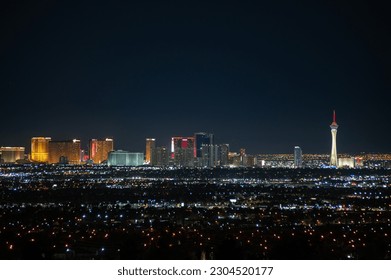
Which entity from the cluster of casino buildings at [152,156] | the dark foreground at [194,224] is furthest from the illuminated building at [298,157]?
the dark foreground at [194,224]

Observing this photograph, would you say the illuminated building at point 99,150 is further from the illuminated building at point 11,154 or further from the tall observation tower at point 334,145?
the tall observation tower at point 334,145

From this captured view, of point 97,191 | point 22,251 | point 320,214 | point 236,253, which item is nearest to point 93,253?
point 22,251

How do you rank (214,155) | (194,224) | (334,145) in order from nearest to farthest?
(194,224) < (334,145) < (214,155)

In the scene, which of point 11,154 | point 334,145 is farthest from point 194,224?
point 11,154

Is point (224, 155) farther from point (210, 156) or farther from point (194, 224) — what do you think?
point (194, 224)

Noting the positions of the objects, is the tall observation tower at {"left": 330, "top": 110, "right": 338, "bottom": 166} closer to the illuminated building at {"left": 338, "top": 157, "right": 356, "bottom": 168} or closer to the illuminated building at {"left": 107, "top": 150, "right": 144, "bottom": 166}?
the illuminated building at {"left": 338, "top": 157, "right": 356, "bottom": 168}

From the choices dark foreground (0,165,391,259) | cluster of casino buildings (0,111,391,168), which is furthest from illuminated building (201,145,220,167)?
dark foreground (0,165,391,259)
